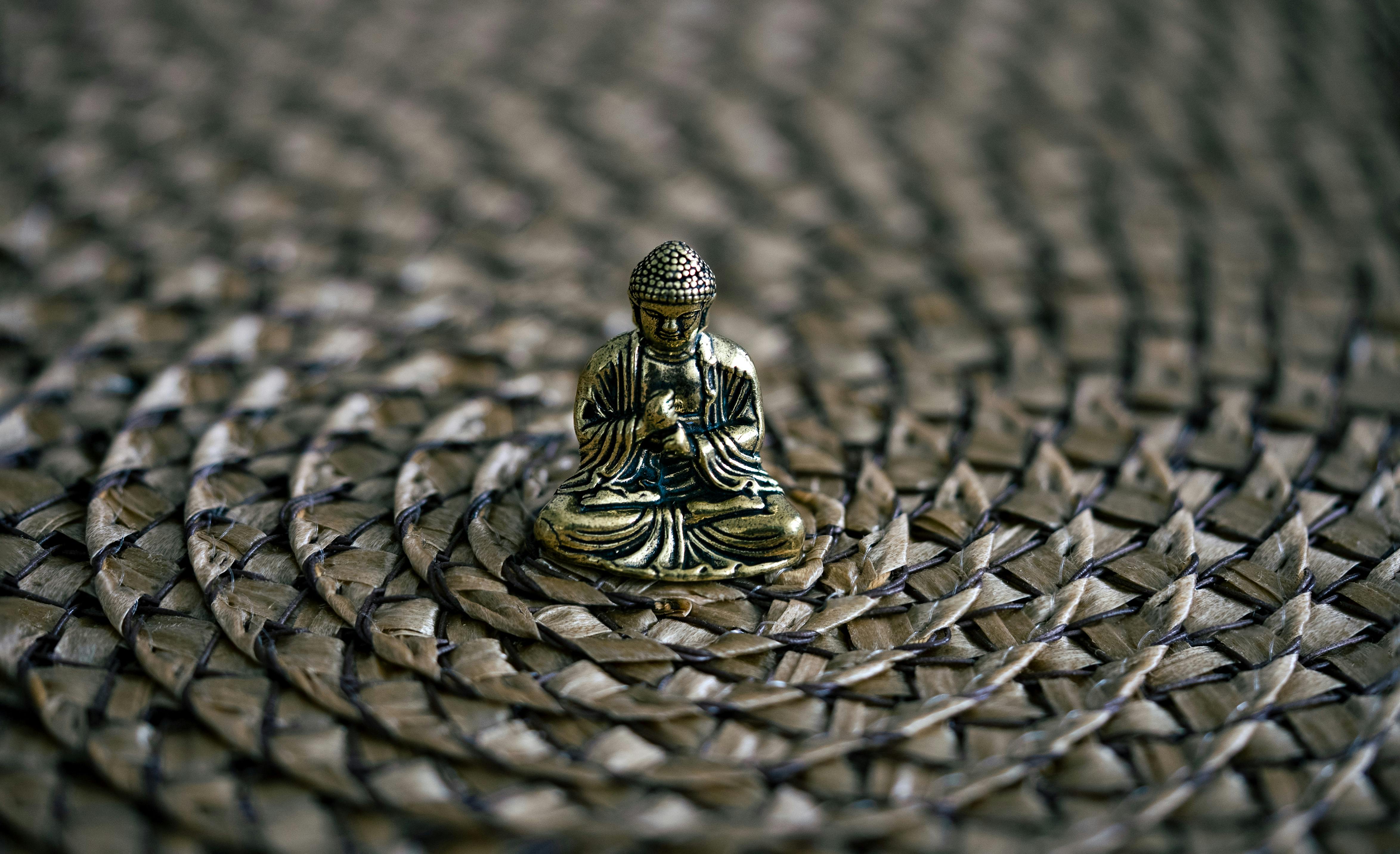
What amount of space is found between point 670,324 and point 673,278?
0.17 feet

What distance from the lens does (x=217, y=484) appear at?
118 cm

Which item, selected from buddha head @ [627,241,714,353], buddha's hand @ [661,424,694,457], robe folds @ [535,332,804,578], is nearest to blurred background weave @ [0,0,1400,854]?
robe folds @ [535,332,804,578]

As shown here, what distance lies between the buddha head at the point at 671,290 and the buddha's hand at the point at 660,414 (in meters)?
0.06

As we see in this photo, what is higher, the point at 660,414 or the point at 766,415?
the point at 766,415

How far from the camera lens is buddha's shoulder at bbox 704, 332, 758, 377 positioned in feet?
3.68

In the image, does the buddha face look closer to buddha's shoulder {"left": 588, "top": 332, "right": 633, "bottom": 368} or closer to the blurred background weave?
buddha's shoulder {"left": 588, "top": 332, "right": 633, "bottom": 368}

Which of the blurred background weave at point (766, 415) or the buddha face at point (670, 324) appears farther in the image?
the buddha face at point (670, 324)

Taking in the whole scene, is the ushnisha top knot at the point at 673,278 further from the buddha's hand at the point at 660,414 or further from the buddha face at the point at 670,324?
the buddha's hand at the point at 660,414

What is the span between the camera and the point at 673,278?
1.03 meters

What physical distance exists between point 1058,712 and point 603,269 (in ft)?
3.10

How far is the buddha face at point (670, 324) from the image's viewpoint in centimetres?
104

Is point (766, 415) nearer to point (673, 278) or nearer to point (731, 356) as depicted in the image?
point (731, 356)

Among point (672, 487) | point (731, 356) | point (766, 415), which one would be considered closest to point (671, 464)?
point (672, 487)

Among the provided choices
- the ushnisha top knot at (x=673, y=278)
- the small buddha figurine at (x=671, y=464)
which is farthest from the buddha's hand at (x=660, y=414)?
the ushnisha top knot at (x=673, y=278)
